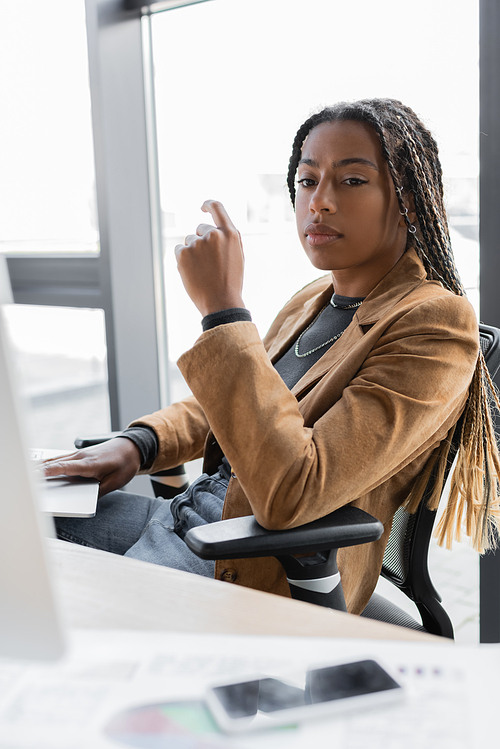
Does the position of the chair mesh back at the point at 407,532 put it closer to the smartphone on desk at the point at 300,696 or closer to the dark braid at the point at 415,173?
the dark braid at the point at 415,173

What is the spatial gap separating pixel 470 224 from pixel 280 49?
0.84m

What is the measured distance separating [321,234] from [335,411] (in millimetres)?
394

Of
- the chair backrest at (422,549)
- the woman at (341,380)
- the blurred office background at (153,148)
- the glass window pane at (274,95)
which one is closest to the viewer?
the woman at (341,380)

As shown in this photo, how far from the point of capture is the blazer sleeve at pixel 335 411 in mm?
937

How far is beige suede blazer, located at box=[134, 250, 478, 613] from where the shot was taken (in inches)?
37.2

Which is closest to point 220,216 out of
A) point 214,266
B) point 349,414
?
point 214,266

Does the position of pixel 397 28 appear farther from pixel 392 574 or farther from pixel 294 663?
pixel 294 663

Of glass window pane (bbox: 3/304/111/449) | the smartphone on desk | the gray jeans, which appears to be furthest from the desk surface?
glass window pane (bbox: 3/304/111/449)

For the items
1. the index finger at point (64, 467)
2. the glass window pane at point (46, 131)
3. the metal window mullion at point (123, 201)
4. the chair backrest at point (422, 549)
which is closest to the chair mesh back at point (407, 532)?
the chair backrest at point (422, 549)

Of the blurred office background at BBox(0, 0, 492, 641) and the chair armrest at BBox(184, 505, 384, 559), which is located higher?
the blurred office background at BBox(0, 0, 492, 641)

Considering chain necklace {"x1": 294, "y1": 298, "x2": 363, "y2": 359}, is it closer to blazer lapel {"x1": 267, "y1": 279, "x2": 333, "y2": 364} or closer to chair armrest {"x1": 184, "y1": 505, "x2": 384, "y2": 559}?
blazer lapel {"x1": 267, "y1": 279, "x2": 333, "y2": 364}

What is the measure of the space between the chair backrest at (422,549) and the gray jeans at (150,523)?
1.09ft

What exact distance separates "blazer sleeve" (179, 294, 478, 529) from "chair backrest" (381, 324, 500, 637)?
0.28ft

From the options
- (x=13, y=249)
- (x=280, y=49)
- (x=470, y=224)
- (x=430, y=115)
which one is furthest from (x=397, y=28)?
(x=13, y=249)
